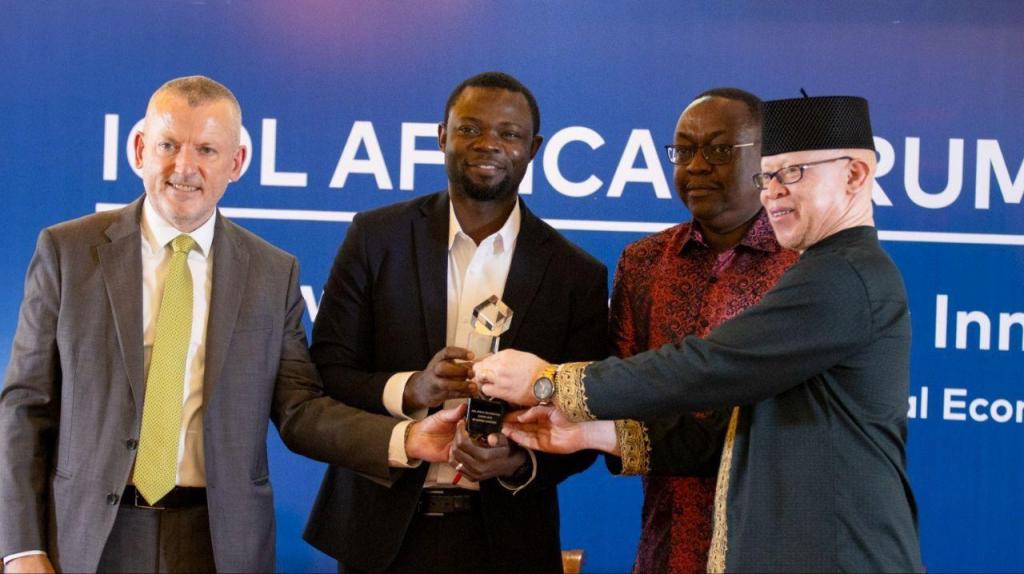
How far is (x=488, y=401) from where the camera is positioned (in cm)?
286

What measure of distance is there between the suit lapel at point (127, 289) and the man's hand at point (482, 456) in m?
0.79

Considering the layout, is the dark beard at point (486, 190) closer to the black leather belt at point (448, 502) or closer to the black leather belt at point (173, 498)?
the black leather belt at point (448, 502)

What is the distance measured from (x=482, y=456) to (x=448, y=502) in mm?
248

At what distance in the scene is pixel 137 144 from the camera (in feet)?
9.55

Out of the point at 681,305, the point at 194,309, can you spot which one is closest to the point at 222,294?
the point at 194,309

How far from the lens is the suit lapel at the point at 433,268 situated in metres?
3.05

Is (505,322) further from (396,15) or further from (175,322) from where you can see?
(396,15)

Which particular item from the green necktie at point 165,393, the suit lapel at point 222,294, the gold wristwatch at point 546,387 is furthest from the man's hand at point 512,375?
the green necktie at point 165,393

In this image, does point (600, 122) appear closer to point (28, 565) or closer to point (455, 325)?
point (455, 325)

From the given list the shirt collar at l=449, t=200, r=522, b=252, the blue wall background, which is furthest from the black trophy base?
the blue wall background

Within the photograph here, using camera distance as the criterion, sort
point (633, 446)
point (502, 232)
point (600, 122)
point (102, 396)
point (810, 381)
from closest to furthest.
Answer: point (810, 381)
point (102, 396)
point (633, 446)
point (502, 232)
point (600, 122)

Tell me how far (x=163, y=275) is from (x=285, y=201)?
5.85ft

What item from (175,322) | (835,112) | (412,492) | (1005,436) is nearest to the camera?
(835,112)

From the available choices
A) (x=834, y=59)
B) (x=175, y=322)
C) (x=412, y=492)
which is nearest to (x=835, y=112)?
(x=412, y=492)
